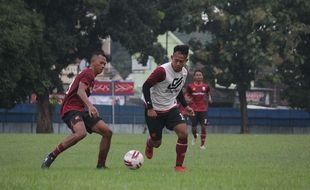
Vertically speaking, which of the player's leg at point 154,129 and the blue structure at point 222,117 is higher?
the player's leg at point 154,129

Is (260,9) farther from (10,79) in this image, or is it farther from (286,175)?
(286,175)

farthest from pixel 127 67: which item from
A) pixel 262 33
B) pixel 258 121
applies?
pixel 262 33

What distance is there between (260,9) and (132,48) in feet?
30.0

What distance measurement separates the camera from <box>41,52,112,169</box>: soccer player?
495 inches

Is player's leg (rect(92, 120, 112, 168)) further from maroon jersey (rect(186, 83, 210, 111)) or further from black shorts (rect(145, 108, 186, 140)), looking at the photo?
maroon jersey (rect(186, 83, 210, 111))

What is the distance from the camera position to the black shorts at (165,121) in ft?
44.1

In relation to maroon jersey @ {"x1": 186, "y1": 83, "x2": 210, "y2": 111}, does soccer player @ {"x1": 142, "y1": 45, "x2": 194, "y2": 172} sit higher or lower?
higher

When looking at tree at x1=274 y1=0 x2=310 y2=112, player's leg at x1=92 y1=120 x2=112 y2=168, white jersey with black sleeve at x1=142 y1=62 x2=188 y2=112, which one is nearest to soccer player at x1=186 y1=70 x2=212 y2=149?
white jersey with black sleeve at x1=142 y1=62 x2=188 y2=112

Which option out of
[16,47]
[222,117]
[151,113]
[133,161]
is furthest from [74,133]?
[222,117]

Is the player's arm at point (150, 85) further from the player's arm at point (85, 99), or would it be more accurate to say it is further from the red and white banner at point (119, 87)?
the red and white banner at point (119, 87)

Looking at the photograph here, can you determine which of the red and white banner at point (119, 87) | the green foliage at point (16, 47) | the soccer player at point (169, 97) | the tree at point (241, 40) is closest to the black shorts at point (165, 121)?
the soccer player at point (169, 97)

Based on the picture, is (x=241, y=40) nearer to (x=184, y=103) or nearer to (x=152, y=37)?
(x=152, y=37)

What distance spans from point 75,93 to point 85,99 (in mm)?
482

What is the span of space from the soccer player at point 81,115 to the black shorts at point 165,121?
3.74 feet
